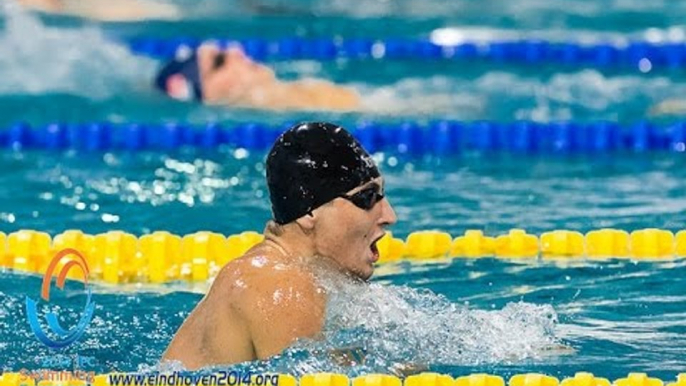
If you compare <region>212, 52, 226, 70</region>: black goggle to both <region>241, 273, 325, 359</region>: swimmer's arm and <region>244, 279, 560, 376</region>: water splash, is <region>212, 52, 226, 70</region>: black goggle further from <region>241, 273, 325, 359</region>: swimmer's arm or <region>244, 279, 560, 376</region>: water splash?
<region>241, 273, 325, 359</region>: swimmer's arm

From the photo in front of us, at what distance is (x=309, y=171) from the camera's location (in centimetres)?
341

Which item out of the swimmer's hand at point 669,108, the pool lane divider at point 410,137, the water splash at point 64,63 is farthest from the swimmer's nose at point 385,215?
the water splash at point 64,63

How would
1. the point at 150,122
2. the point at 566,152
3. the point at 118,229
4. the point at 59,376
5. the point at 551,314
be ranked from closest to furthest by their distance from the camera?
1. the point at 59,376
2. the point at 551,314
3. the point at 118,229
4. the point at 566,152
5. the point at 150,122

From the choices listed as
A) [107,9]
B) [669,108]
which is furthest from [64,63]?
[669,108]

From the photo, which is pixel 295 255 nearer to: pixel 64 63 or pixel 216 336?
pixel 216 336

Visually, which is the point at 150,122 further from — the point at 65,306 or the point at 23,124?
the point at 65,306

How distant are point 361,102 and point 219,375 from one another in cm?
515

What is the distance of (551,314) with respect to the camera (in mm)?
4324

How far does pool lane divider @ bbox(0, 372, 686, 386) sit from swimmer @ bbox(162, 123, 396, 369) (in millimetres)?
108

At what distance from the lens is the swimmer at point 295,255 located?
3.25 metres

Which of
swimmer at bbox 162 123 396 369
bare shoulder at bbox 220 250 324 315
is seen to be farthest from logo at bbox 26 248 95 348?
bare shoulder at bbox 220 250 324 315

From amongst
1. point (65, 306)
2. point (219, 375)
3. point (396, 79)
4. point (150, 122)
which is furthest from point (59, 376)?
point (396, 79)

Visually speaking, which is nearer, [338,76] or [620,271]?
[620,271]

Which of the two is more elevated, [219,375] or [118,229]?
[118,229]
